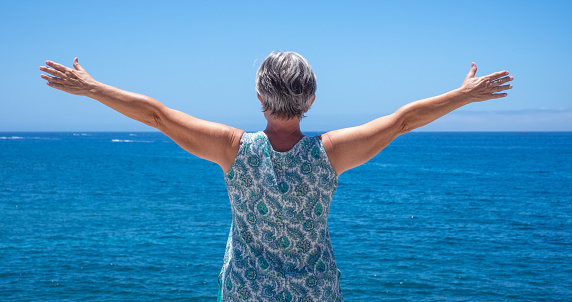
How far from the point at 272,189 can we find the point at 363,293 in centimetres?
1708

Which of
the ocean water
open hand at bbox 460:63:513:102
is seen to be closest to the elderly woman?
open hand at bbox 460:63:513:102

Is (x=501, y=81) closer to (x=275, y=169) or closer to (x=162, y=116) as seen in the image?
(x=275, y=169)

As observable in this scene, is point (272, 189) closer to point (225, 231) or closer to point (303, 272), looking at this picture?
point (303, 272)

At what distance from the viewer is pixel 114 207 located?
3800 centimetres

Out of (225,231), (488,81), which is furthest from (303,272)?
(225,231)

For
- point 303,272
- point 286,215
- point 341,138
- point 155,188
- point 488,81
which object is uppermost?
point 488,81

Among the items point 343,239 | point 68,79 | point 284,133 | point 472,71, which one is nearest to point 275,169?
point 284,133

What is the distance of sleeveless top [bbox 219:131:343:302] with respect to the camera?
2020 millimetres

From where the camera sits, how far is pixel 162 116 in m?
2.06

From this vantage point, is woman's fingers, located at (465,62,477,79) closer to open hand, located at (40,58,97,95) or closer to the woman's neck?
the woman's neck

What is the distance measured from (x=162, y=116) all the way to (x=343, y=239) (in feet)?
83.0

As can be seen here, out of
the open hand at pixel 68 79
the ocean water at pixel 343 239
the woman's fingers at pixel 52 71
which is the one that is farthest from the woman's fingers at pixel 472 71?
the ocean water at pixel 343 239

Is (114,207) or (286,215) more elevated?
(286,215)

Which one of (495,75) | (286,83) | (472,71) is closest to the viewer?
(286,83)
